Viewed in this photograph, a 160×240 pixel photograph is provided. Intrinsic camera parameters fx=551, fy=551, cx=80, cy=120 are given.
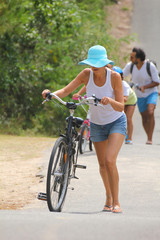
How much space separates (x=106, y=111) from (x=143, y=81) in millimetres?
5479

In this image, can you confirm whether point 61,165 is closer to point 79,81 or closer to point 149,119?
A: point 79,81

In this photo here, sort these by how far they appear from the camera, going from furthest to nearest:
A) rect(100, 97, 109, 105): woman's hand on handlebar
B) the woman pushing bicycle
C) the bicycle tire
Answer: the bicycle tire → the woman pushing bicycle → rect(100, 97, 109, 105): woman's hand on handlebar

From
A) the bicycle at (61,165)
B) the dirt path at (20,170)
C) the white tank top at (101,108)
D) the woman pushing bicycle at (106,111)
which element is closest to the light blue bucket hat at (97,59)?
the woman pushing bicycle at (106,111)

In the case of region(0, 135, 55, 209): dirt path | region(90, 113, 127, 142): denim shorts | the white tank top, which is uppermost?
the white tank top

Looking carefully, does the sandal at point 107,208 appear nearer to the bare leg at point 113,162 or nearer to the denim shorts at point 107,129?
the bare leg at point 113,162

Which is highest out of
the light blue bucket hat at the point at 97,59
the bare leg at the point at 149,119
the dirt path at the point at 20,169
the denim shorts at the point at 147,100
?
the light blue bucket hat at the point at 97,59

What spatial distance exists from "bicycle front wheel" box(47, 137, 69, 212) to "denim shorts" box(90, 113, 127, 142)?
326mm

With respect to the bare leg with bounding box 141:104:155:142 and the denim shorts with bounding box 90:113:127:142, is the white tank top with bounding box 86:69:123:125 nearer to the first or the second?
the denim shorts with bounding box 90:113:127:142

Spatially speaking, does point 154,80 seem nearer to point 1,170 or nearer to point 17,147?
point 17,147

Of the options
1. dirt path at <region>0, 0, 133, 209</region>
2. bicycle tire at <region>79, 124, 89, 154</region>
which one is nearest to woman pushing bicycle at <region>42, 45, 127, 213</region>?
dirt path at <region>0, 0, 133, 209</region>

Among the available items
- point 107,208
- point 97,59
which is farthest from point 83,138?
point 97,59

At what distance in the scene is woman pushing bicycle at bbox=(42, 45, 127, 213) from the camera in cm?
532

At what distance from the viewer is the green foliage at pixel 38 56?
547 inches

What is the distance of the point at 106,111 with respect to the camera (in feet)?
18.0
